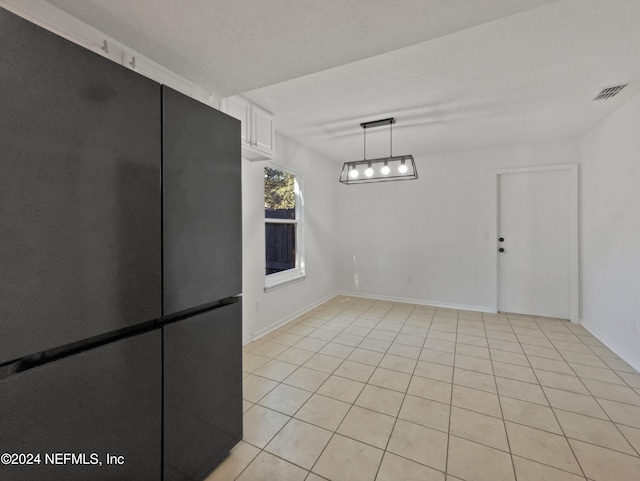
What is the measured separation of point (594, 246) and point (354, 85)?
3609 millimetres

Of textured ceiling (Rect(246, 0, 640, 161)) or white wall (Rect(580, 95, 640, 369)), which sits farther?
white wall (Rect(580, 95, 640, 369))

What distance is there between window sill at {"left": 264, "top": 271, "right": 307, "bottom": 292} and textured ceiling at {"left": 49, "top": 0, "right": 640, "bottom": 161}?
2.03 meters

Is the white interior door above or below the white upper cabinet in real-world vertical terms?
below

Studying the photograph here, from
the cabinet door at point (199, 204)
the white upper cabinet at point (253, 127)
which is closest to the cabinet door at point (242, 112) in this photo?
the white upper cabinet at point (253, 127)

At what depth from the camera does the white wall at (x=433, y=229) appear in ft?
14.6

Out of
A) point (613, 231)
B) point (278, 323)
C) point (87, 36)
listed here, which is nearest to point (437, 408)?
point (278, 323)

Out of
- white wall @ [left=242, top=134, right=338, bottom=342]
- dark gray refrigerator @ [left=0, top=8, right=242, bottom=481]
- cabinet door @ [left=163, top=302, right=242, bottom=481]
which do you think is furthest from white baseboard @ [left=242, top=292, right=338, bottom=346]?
dark gray refrigerator @ [left=0, top=8, right=242, bottom=481]

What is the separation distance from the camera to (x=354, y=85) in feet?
8.09

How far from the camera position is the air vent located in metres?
2.49

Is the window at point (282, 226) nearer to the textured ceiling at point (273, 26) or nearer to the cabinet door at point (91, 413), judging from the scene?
the textured ceiling at point (273, 26)

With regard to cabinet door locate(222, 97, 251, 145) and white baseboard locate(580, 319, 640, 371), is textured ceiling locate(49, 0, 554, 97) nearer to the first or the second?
cabinet door locate(222, 97, 251, 145)

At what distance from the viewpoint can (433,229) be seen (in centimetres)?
488

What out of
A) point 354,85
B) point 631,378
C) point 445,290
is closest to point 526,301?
point 445,290

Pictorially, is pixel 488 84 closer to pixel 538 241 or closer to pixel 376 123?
pixel 376 123
